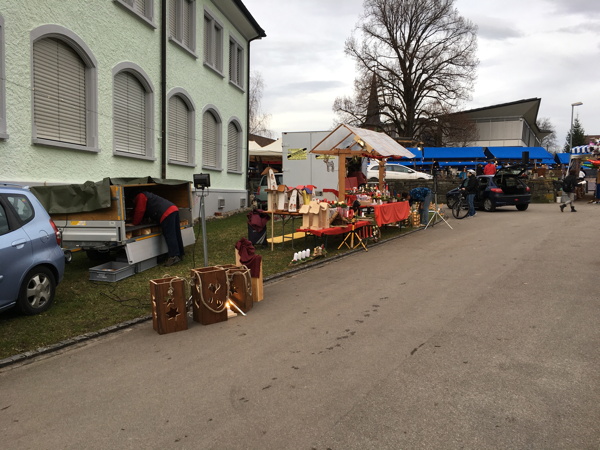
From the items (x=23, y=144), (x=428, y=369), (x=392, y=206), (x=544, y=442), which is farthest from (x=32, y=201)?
(x=392, y=206)

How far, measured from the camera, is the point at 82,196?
855 cm

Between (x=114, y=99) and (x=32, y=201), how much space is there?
23.3 feet

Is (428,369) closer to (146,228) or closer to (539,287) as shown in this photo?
(539,287)

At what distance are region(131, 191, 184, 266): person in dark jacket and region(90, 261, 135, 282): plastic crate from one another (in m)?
0.95

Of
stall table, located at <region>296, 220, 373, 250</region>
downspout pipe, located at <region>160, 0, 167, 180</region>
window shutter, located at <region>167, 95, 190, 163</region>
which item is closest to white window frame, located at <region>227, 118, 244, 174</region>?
window shutter, located at <region>167, 95, 190, 163</region>

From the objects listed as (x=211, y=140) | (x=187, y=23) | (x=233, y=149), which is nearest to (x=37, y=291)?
(x=187, y=23)

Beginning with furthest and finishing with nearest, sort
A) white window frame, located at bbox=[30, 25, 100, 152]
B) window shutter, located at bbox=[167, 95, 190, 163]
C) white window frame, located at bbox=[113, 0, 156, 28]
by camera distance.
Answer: window shutter, located at bbox=[167, 95, 190, 163] < white window frame, located at bbox=[113, 0, 156, 28] < white window frame, located at bbox=[30, 25, 100, 152]

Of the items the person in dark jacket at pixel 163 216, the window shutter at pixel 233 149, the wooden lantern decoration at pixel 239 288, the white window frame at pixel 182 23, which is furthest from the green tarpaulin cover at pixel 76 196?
the window shutter at pixel 233 149

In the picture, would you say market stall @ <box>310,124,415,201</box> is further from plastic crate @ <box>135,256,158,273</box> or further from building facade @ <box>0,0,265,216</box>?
plastic crate @ <box>135,256,158,273</box>

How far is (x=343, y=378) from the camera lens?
13.6 feet

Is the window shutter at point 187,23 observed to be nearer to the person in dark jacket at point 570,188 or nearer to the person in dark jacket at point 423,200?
the person in dark jacket at point 423,200

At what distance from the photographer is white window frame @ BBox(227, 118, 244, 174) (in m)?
20.6

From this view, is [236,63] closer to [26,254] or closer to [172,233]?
[172,233]

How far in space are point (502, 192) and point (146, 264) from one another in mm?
16868
